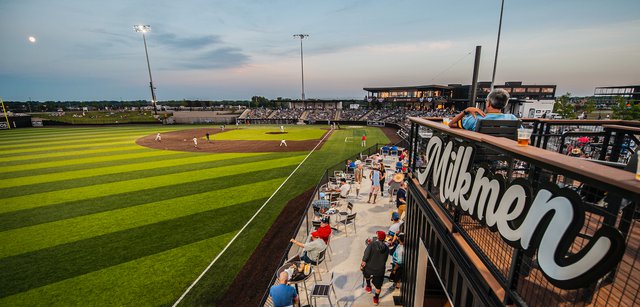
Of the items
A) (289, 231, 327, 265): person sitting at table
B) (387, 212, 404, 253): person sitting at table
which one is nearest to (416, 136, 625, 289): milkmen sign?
(289, 231, 327, 265): person sitting at table

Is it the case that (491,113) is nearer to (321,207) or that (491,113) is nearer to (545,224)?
(545,224)

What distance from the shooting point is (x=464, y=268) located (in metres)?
3.29

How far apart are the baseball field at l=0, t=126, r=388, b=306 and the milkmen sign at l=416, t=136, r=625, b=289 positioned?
297 inches

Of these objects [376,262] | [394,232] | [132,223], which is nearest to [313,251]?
[376,262]

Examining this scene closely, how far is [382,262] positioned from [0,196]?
22.4m

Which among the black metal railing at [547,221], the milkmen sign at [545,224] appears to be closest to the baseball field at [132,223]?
the black metal railing at [547,221]

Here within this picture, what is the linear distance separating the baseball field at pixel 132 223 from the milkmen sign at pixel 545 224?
7.54 metres

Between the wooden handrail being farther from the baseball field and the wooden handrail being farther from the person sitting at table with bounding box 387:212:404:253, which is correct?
the baseball field

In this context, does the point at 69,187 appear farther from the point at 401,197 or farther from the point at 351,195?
the point at 401,197

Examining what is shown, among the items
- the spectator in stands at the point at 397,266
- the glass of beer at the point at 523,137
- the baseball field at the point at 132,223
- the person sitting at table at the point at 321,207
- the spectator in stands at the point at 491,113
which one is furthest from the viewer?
the person sitting at table at the point at 321,207

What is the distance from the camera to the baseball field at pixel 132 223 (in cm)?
775

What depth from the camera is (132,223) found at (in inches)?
452

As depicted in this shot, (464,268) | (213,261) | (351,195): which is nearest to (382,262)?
(464,268)

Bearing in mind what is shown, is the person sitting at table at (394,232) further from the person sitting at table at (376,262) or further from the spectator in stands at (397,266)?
the person sitting at table at (376,262)
